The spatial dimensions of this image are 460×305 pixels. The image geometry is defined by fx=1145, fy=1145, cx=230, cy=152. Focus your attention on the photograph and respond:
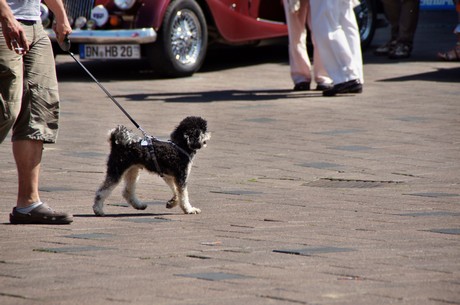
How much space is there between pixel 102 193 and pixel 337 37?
6188mm

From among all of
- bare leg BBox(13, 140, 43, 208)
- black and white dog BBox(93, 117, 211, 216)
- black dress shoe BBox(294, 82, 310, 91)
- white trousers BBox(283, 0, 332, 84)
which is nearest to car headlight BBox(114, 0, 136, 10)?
white trousers BBox(283, 0, 332, 84)

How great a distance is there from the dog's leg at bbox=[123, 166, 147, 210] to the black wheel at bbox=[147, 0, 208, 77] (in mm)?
7007

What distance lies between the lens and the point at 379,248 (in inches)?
221

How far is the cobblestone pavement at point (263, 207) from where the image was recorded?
4781mm

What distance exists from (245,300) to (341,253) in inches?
43.6

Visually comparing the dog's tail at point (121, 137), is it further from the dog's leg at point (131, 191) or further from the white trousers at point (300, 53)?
the white trousers at point (300, 53)

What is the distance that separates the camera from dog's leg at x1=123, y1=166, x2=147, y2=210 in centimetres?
695

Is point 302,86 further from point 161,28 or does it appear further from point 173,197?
point 173,197

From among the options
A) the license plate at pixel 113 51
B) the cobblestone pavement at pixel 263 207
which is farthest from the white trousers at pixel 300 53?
the license plate at pixel 113 51

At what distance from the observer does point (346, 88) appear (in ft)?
41.3

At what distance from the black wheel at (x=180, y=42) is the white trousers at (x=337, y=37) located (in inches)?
85.8

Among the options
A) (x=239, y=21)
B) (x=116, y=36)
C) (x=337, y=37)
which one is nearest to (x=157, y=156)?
(x=337, y=37)

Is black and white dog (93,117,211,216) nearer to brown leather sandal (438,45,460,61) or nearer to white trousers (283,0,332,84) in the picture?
white trousers (283,0,332,84)

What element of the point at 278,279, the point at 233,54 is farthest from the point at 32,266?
the point at 233,54
